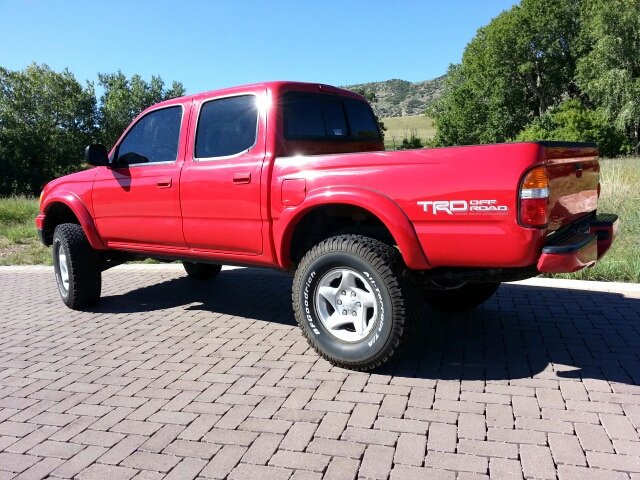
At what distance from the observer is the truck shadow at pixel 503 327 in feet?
12.7

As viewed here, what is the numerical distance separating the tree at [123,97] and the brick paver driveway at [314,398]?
65469mm

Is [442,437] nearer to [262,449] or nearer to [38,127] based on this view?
[262,449]

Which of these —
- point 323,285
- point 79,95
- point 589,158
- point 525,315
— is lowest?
point 525,315

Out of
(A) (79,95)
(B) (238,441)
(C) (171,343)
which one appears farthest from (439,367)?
(A) (79,95)

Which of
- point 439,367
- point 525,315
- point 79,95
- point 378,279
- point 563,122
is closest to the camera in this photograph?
point 378,279

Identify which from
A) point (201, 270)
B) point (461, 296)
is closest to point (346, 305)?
point (461, 296)

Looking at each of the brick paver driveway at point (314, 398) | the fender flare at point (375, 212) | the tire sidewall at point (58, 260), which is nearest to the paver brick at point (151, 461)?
the brick paver driveway at point (314, 398)

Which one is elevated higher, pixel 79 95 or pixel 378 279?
pixel 79 95

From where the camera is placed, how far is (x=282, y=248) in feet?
13.7

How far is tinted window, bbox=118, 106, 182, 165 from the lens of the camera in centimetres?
509

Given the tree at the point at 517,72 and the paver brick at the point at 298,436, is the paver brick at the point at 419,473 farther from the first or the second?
the tree at the point at 517,72

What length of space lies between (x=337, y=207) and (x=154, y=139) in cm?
223

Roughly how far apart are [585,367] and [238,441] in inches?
96.0

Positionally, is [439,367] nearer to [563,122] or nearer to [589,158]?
[589,158]
